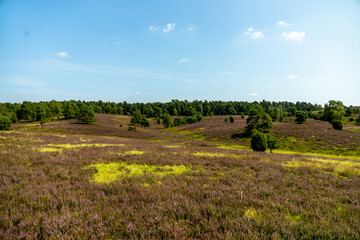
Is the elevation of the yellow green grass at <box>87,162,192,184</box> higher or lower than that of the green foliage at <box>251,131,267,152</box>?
higher

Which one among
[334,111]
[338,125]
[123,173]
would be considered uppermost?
[334,111]

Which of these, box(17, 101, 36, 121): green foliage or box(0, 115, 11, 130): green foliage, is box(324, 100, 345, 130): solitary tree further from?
box(17, 101, 36, 121): green foliage

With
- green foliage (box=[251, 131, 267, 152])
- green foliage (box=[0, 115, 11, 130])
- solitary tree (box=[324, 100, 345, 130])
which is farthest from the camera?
solitary tree (box=[324, 100, 345, 130])

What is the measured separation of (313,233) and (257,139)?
25553mm

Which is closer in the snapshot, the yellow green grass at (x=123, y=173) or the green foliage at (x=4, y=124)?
the yellow green grass at (x=123, y=173)

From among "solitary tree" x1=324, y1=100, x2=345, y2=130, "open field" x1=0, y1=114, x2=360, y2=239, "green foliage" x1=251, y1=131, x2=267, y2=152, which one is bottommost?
"green foliage" x1=251, y1=131, x2=267, y2=152

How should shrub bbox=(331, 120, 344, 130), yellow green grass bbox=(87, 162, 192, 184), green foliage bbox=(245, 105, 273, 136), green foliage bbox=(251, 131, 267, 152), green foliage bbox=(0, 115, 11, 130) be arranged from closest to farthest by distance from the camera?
yellow green grass bbox=(87, 162, 192, 184), green foliage bbox=(251, 131, 267, 152), green foliage bbox=(0, 115, 11, 130), green foliage bbox=(245, 105, 273, 136), shrub bbox=(331, 120, 344, 130)

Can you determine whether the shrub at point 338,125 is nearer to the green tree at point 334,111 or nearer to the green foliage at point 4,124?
the green tree at point 334,111

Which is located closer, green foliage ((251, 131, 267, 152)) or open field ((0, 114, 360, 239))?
open field ((0, 114, 360, 239))

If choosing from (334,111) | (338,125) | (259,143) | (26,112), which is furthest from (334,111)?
(26,112)

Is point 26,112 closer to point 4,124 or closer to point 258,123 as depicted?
point 4,124

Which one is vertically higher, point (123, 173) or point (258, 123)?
point (123, 173)

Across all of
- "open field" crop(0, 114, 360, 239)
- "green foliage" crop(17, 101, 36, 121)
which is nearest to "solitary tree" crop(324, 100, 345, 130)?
"open field" crop(0, 114, 360, 239)

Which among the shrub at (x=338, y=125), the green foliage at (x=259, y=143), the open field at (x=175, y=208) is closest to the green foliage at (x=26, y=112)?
the open field at (x=175, y=208)
